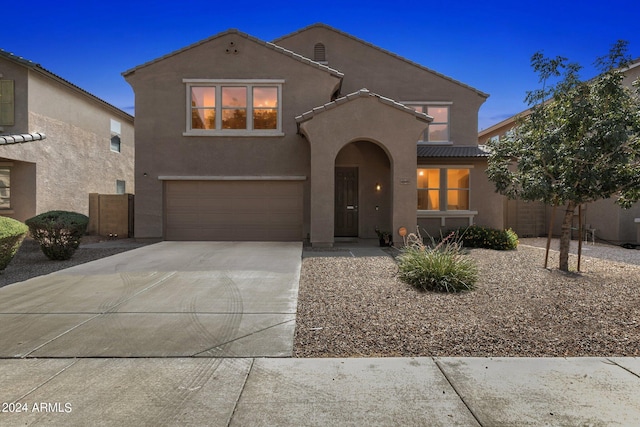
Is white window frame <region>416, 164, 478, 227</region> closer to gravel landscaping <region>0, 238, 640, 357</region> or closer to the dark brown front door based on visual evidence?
the dark brown front door

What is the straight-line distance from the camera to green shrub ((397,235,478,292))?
263 inches

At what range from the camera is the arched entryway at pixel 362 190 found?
1384 cm

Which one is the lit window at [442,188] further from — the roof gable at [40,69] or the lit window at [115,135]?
the lit window at [115,135]

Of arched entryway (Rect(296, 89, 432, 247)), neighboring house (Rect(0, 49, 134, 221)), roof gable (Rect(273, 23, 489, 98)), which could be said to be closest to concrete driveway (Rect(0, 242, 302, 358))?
arched entryway (Rect(296, 89, 432, 247))

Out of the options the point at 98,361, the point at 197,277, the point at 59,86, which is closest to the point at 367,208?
the point at 197,277

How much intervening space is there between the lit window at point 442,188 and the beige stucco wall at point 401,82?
1.97m

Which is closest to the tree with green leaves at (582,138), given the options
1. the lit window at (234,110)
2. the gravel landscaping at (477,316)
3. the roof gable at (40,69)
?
the gravel landscaping at (477,316)

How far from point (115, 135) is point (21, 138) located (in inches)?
284

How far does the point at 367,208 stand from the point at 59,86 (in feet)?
46.0

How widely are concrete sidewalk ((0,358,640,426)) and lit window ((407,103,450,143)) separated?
12645 millimetres

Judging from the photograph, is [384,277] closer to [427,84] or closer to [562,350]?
[562,350]

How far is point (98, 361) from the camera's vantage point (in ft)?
12.8

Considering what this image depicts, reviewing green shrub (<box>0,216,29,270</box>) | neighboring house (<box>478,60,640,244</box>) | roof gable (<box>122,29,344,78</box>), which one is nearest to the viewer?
green shrub (<box>0,216,29,270</box>)

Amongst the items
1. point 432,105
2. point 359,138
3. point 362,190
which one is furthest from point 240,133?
point 432,105
